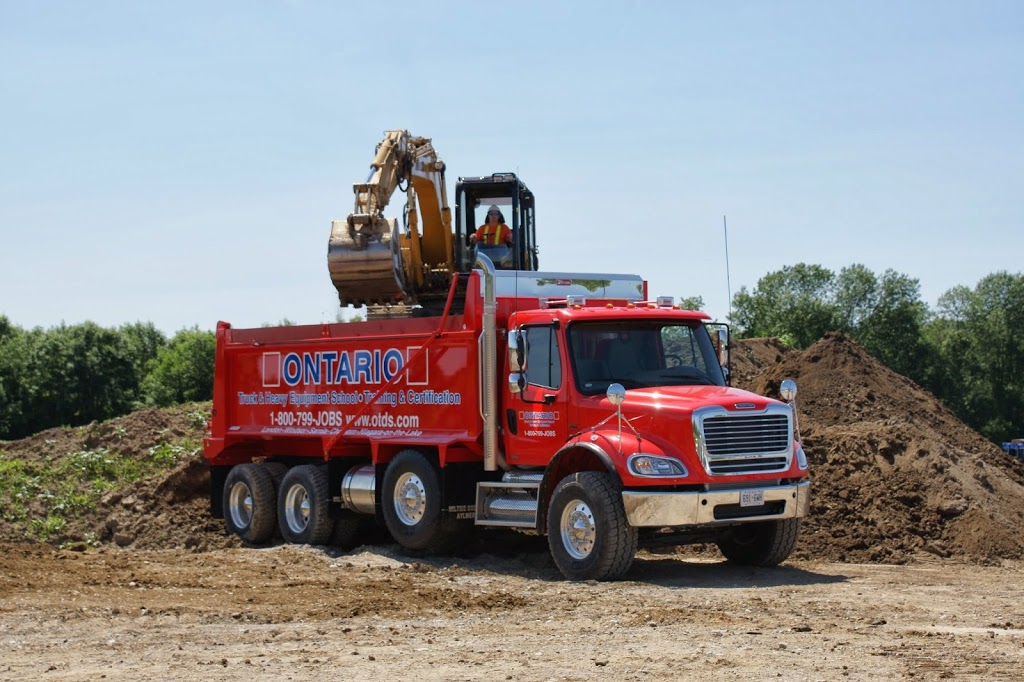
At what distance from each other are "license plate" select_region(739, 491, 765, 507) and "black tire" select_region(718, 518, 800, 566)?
73 centimetres

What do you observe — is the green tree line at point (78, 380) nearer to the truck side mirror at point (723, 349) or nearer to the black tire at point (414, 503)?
the black tire at point (414, 503)

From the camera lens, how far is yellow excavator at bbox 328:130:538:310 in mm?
18531

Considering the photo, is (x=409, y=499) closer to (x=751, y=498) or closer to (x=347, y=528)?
(x=347, y=528)

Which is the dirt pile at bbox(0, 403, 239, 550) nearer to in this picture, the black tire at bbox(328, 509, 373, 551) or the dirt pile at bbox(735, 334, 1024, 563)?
the black tire at bbox(328, 509, 373, 551)

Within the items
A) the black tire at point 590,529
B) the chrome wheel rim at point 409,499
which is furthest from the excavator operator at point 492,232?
the black tire at point 590,529

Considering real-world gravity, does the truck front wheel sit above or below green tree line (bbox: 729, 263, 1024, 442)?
below

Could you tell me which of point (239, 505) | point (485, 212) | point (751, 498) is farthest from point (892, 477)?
point (239, 505)

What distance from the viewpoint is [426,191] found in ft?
68.2

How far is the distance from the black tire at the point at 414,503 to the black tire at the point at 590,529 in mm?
2336

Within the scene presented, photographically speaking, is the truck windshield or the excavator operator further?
the excavator operator

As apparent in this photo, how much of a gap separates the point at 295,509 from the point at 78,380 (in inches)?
1778

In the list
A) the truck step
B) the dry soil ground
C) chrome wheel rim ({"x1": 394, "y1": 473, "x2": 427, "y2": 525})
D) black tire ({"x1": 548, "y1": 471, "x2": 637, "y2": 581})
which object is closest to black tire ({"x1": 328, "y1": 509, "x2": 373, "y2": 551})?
chrome wheel rim ({"x1": 394, "y1": 473, "x2": 427, "y2": 525})

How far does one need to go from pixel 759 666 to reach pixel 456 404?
744cm

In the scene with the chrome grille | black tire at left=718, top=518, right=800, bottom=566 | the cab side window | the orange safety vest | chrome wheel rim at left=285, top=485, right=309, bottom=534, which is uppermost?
the orange safety vest
